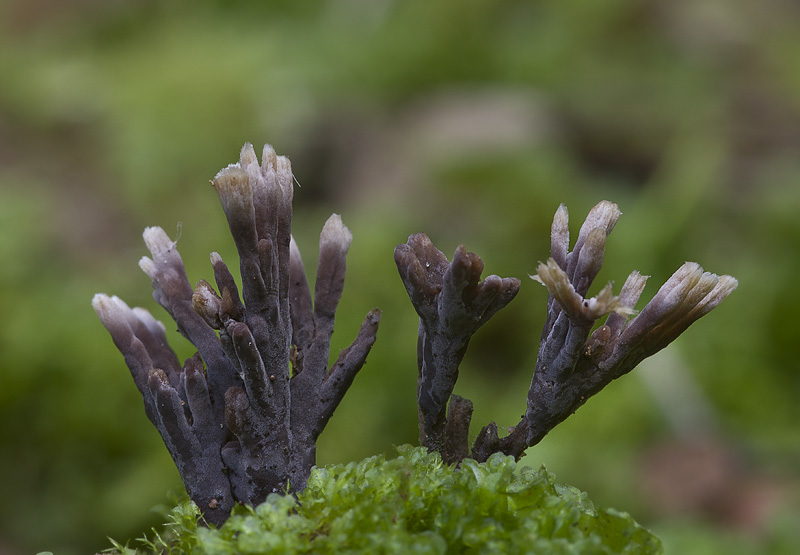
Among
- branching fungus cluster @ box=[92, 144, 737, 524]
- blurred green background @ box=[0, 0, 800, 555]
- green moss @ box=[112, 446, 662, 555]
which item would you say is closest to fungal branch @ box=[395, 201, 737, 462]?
branching fungus cluster @ box=[92, 144, 737, 524]

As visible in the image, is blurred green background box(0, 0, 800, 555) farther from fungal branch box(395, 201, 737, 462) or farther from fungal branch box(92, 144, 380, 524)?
fungal branch box(92, 144, 380, 524)

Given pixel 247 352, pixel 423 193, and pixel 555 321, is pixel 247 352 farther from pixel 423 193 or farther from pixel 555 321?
pixel 423 193

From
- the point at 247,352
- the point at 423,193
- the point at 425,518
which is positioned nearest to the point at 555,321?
the point at 425,518

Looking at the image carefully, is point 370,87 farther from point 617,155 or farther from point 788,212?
point 788,212

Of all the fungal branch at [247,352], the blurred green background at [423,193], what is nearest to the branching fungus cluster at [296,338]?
the fungal branch at [247,352]

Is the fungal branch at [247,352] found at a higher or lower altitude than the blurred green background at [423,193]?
lower

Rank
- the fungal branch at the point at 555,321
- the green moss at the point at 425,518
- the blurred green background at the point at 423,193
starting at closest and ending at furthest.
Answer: the green moss at the point at 425,518
the fungal branch at the point at 555,321
the blurred green background at the point at 423,193

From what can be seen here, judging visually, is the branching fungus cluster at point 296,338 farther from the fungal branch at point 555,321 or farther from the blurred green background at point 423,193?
the blurred green background at point 423,193
